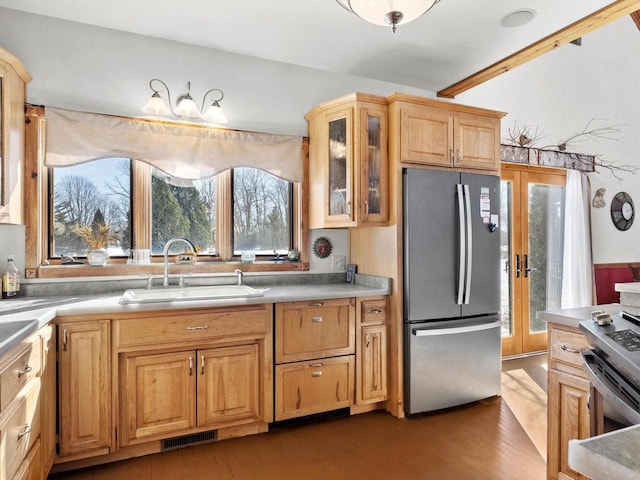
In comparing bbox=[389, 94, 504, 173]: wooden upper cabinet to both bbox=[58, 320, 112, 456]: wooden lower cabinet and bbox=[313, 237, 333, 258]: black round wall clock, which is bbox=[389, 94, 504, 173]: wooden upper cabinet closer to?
bbox=[313, 237, 333, 258]: black round wall clock

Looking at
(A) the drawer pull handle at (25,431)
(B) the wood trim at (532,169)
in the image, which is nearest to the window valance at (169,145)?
(A) the drawer pull handle at (25,431)

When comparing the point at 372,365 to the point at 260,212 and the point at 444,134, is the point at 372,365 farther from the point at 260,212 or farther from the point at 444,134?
the point at 444,134

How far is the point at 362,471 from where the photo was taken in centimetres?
215

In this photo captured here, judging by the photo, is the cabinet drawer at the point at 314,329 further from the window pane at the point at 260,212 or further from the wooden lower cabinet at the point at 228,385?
the window pane at the point at 260,212

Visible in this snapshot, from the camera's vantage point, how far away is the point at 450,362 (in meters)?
2.90

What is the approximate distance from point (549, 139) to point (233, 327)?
4.06 meters

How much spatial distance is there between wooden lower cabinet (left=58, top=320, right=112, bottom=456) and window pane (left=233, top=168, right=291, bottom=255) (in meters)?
1.24

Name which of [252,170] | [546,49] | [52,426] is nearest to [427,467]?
[52,426]

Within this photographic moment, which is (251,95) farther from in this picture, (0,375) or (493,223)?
(0,375)

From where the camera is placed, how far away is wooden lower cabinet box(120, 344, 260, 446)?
86.7 inches

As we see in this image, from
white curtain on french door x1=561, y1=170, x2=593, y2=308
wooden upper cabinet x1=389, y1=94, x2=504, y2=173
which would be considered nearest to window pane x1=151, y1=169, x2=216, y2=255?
wooden upper cabinet x1=389, y1=94, x2=504, y2=173

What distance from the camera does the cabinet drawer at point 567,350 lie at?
5.68ft

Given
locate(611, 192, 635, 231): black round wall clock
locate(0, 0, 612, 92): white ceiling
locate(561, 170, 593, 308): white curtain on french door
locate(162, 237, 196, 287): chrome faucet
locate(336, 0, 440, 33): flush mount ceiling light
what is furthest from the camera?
locate(611, 192, 635, 231): black round wall clock

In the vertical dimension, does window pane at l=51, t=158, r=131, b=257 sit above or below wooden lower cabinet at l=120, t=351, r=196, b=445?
above
